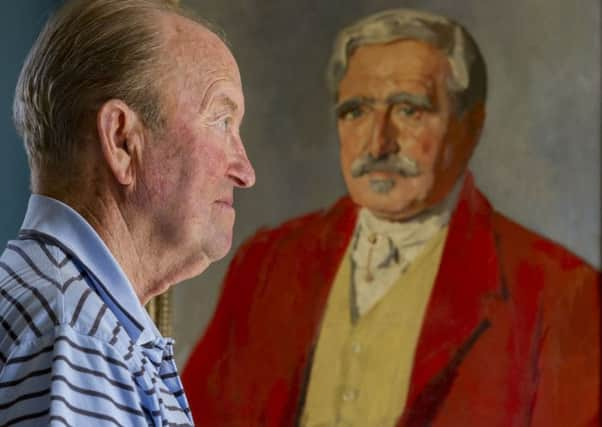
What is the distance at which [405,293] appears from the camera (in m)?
2.28

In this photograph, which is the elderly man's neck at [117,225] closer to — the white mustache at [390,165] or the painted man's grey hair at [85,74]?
the painted man's grey hair at [85,74]

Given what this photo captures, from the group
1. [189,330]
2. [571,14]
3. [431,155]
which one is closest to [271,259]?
[189,330]

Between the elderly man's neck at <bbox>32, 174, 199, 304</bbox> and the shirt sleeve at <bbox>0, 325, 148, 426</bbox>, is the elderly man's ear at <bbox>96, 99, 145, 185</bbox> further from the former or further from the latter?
the shirt sleeve at <bbox>0, 325, 148, 426</bbox>

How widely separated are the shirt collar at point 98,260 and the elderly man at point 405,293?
139 cm

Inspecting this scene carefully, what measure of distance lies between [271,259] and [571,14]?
0.88 metres

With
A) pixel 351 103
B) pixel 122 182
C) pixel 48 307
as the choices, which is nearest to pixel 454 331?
pixel 351 103

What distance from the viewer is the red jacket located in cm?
214

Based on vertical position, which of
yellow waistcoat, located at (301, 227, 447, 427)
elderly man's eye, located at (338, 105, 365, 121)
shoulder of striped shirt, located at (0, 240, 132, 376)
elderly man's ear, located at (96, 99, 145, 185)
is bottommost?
yellow waistcoat, located at (301, 227, 447, 427)

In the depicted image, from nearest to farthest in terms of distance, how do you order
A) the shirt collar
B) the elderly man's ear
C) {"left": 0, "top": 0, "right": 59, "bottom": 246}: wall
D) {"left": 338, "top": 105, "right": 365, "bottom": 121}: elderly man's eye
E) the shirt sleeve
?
the shirt sleeve < the shirt collar < the elderly man's ear < {"left": 0, "top": 0, "right": 59, "bottom": 246}: wall < {"left": 338, "top": 105, "right": 365, "bottom": 121}: elderly man's eye

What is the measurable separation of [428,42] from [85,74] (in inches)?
55.6

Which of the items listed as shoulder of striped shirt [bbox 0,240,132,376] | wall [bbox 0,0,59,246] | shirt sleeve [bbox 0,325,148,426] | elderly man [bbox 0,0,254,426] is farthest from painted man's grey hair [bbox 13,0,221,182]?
wall [bbox 0,0,59,246]

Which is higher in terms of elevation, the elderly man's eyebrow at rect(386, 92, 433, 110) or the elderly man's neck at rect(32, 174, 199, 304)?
the elderly man's eyebrow at rect(386, 92, 433, 110)

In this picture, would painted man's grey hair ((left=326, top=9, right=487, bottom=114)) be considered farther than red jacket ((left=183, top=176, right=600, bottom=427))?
Yes

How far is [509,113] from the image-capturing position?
7.37ft
